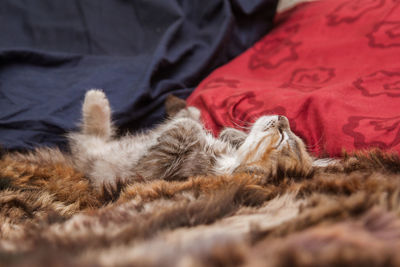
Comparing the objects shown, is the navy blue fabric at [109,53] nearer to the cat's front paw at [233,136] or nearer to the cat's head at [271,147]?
the cat's front paw at [233,136]

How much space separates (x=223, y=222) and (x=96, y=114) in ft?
3.24

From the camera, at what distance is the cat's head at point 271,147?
1.15 meters

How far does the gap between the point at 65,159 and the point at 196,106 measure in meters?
0.61

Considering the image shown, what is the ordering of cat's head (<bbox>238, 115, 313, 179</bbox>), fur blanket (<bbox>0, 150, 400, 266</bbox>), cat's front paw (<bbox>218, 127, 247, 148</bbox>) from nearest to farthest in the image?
fur blanket (<bbox>0, 150, 400, 266</bbox>)
cat's head (<bbox>238, 115, 313, 179</bbox>)
cat's front paw (<bbox>218, 127, 247, 148</bbox>)

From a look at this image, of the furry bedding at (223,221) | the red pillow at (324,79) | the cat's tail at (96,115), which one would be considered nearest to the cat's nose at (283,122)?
the red pillow at (324,79)

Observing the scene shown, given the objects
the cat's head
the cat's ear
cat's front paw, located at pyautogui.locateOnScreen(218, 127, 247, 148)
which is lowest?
cat's front paw, located at pyautogui.locateOnScreen(218, 127, 247, 148)

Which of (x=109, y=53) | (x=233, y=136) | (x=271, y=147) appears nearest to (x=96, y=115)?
(x=109, y=53)

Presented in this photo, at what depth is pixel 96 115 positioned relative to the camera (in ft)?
4.89

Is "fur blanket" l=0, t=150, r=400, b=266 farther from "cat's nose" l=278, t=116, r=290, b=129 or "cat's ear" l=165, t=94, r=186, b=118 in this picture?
"cat's ear" l=165, t=94, r=186, b=118

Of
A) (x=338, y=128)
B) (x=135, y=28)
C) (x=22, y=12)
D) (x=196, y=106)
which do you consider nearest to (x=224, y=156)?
(x=196, y=106)

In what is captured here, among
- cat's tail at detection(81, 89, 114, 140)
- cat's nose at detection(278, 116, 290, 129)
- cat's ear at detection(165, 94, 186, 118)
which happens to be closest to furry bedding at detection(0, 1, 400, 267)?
cat's nose at detection(278, 116, 290, 129)

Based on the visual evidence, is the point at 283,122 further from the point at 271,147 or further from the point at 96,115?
the point at 96,115

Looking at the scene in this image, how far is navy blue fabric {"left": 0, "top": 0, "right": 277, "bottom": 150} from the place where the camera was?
1.49 meters

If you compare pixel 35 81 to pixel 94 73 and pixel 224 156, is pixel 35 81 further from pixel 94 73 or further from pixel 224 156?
pixel 224 156
